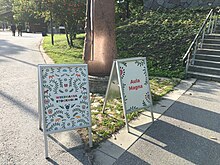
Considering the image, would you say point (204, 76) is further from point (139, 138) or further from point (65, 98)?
point (65, 98)

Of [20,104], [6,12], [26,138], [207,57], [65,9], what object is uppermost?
[6,12]

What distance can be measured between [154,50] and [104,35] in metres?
4.64

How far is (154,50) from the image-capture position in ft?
29.7

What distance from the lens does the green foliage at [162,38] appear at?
776 centimetres

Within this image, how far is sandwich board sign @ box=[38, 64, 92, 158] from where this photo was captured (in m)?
2.83

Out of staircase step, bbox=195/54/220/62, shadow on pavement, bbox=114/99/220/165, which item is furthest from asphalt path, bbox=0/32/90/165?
staircase step, bbox=195/54/220/62

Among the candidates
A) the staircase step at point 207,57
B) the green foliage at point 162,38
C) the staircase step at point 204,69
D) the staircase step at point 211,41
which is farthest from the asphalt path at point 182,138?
the staircase step at point 211,41

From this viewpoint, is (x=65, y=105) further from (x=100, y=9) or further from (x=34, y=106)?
(x=100, y=9)

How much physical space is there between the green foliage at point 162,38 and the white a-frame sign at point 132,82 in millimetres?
3402

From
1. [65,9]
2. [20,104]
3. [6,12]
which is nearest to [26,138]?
[20,104]

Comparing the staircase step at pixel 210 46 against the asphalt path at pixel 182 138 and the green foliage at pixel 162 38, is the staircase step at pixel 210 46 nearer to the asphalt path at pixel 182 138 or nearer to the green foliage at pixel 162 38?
the green foliage at pixel 162 38

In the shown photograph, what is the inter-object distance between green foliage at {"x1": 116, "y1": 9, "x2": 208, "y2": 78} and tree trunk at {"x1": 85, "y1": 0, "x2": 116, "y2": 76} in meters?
2.60

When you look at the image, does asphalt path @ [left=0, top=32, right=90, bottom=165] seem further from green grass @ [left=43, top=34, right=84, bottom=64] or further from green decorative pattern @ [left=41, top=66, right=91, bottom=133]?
green grass @ [left=43, top=34, right=84, bottom=64]

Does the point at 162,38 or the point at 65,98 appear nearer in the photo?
the point at 65,98
